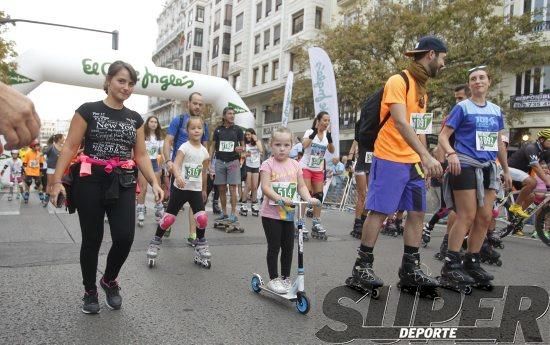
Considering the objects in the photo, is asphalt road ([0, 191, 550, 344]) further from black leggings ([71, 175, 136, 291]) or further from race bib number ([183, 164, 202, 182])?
race bib number ([183, 164, 202, 182])

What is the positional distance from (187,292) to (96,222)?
0.99 m

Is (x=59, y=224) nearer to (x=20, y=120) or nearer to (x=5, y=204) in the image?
(x=5, y=204)

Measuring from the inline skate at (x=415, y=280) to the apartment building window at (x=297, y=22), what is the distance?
1331 inches

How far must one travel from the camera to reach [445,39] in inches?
799

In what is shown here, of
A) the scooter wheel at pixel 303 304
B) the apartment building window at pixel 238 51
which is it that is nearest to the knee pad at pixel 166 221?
the scooter wheel at pixel 303 304

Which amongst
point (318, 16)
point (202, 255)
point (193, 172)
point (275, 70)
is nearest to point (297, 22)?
point (318, 16)

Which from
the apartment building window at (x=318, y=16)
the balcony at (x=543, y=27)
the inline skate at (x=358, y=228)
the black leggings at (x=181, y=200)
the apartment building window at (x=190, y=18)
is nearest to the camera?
the black leggings at (x=181, y=200)

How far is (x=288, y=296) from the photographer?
3568 mm

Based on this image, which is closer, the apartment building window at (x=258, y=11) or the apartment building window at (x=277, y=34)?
the apartment building window at (x=277, y=34)

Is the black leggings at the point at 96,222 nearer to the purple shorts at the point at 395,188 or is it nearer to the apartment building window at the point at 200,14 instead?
the purple shorts at the point at 395,188

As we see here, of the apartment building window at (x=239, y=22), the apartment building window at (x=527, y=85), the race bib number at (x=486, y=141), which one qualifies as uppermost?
the apartment building window at (x=239, y=22)

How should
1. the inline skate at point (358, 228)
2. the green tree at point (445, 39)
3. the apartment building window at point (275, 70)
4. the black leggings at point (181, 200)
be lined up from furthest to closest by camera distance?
1. the apartment building window at point (275, 70)
2. the green tree at point (445, 39)
3. the inline skate at point (358, 228)
4. the black leggings at point (181, 200)

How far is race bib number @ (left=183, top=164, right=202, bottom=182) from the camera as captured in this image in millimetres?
5238

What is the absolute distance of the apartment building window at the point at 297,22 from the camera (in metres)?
35.9
